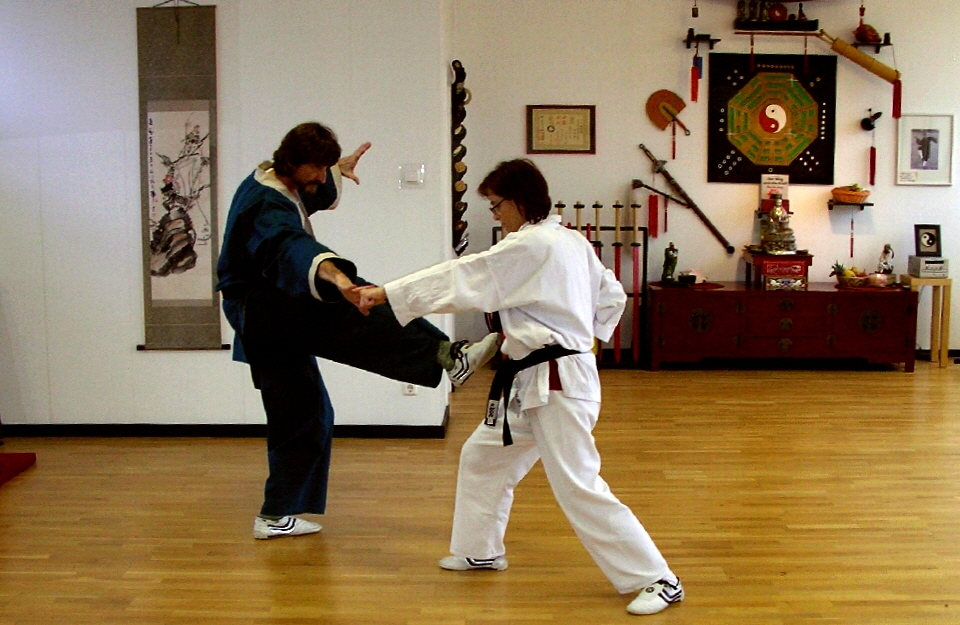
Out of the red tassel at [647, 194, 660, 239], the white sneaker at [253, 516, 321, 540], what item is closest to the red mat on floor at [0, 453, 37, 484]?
the white sneaker at [253, 516, 321, 540]

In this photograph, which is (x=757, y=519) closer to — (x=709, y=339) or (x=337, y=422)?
(x=337, y=422)

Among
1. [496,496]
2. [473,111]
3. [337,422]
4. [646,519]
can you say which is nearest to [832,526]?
[646,519]

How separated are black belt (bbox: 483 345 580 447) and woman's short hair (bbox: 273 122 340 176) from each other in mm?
993

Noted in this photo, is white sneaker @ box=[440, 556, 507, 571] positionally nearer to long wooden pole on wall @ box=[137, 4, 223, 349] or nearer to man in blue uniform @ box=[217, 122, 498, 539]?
man in blue uniform @ box=[217, 122, 498, 539]

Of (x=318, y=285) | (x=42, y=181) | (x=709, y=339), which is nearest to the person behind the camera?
(x=318, y=285)

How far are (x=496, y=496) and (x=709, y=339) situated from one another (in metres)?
4.29

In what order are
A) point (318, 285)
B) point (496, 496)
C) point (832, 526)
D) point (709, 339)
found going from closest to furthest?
point (318, 285)
point (496, 496)
point (832, 526)
point (709, 339)

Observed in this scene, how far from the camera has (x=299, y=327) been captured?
3.28 metres

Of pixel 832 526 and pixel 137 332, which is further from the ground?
pixel 137 332

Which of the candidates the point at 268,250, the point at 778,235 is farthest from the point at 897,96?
the point at 268,250

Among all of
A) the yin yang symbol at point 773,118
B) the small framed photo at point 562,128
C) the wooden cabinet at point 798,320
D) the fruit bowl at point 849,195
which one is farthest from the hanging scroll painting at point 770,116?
the wooden cabinet at point 798,320

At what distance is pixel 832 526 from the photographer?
3650 millimetres

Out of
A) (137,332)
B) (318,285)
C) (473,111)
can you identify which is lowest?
(137,332)

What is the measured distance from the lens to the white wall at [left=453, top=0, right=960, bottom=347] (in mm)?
7406
